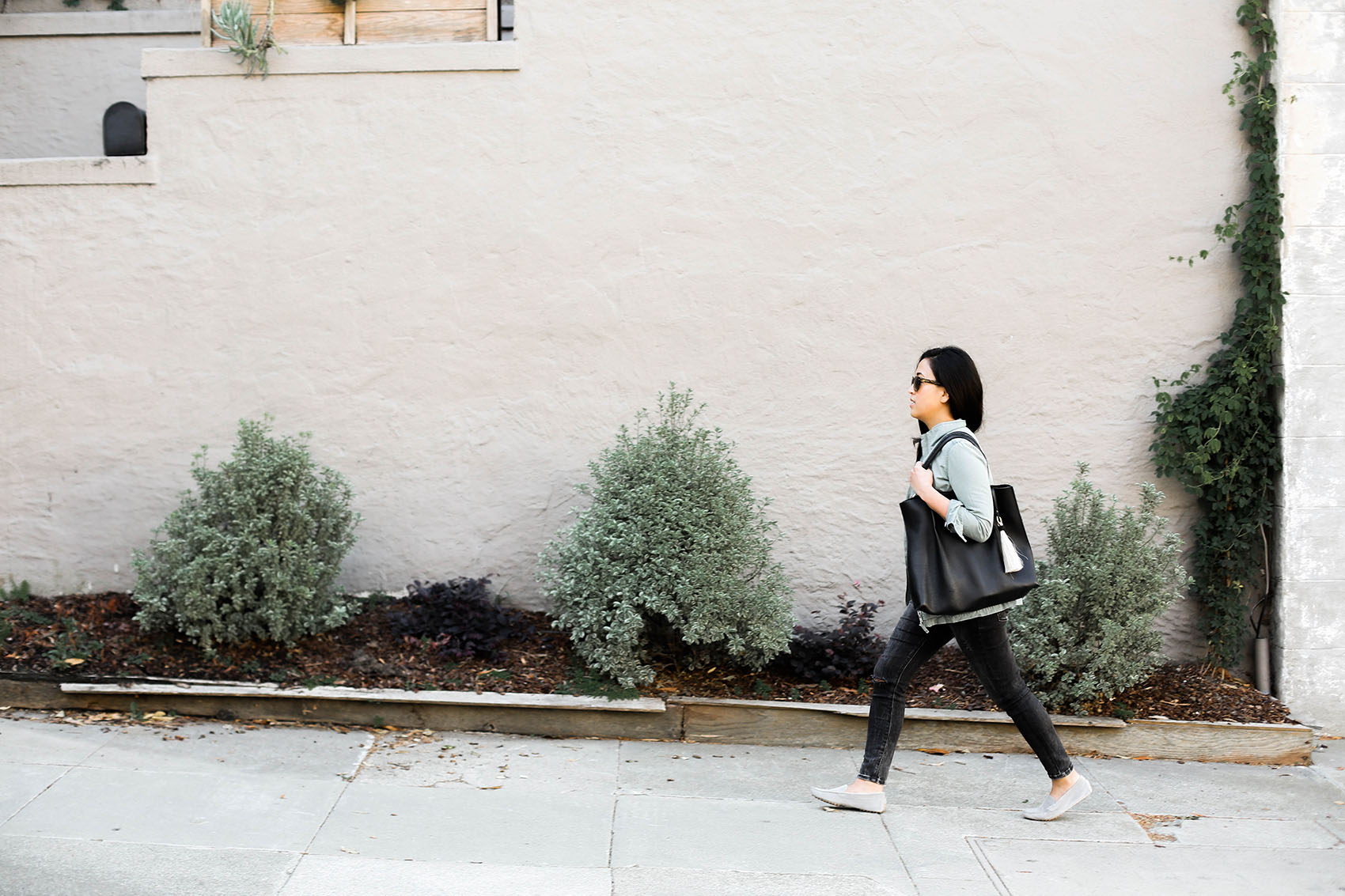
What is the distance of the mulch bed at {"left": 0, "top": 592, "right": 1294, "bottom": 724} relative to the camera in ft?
16.4

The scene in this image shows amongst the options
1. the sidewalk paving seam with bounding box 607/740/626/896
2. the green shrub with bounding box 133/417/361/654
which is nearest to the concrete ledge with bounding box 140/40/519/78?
the green shrub with bounding box 133/417/361/654

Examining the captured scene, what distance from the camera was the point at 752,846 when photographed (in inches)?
151

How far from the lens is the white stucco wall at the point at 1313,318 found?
544 centimetres

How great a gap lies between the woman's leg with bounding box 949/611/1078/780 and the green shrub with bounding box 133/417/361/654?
9.44 feet

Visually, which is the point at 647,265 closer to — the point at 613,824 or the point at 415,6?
the point at 415,6

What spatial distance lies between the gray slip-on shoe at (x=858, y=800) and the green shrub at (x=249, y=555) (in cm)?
242

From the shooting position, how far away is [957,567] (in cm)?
386

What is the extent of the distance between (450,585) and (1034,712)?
293 centimetres

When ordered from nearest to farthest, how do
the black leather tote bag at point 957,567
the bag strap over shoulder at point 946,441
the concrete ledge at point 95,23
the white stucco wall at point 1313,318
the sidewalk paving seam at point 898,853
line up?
1. the sidewalk paving seam at point 898,853
2. the black leather tote bag at point 957,567
3. the bag strap over shoulder at point 946,441
4. the white stucco wall at point 1313,318
5. the concrete ledge at point 95,23

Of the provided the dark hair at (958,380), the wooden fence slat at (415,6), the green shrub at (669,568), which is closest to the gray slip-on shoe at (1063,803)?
the green shrub at (669,568)

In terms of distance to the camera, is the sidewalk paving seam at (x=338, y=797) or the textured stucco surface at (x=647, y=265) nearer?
the sidewalk paving seam at (x=338, y=797)

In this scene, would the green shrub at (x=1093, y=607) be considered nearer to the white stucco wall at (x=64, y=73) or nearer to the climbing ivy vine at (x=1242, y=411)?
the climbing ivy vine at (x=1242, y=411)

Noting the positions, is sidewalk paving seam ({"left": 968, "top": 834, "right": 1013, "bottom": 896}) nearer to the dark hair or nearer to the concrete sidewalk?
the concrete sidewalk

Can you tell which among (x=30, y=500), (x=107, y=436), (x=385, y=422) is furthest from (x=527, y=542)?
(x=30, y=500)
